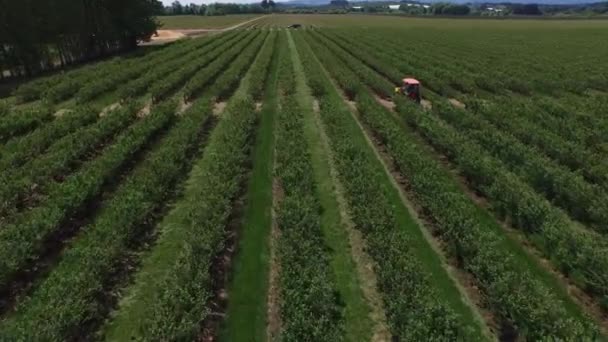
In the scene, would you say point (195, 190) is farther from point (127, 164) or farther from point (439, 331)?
point (439, 331)

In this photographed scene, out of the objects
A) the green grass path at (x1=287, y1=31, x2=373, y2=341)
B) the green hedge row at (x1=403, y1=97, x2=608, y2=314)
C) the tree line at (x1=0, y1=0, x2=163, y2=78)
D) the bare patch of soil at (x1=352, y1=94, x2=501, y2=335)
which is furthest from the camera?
the tree line at (x1=0, y1=0, x2=163, y2=78)

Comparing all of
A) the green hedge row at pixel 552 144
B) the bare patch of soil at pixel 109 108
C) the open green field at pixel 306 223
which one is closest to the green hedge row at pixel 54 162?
the open green field at pixel 306 223

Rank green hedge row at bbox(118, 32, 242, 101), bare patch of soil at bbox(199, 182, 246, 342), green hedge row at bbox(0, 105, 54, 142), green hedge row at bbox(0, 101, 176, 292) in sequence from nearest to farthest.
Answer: bare patch of soil at bbox(199, 182, 246, 342) < green hedge row at bbox(0, 101, 176, 292) < green hedge row at bbox(0, 105, 54, 142) < green hedge row at bbox(118, 32, 242, 101)

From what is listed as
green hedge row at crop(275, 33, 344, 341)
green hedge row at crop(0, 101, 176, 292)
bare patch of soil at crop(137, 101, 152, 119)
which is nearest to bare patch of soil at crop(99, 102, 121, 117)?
bare patch of soil at crop(137, 101, 152, 119)

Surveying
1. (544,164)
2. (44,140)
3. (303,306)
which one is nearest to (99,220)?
(303,306)

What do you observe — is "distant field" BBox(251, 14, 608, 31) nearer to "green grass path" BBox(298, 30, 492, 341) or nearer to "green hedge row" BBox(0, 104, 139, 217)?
"green hedge row" BBox(0, 104, 139, 217)

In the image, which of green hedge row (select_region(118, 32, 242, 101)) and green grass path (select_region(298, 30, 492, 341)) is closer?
green grass path (select_region(298, 30, 492, 341))

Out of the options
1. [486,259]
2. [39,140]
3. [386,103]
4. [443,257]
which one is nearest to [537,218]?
[443,257]
